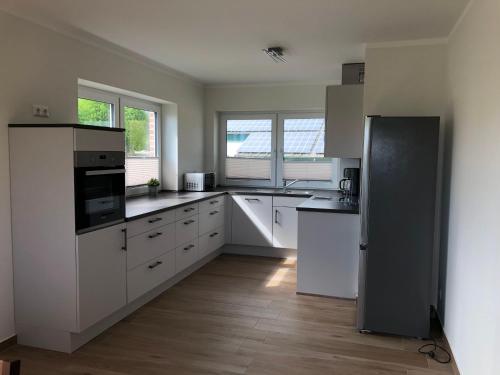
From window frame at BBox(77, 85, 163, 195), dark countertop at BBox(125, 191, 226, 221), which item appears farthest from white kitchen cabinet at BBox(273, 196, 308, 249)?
window frame at BBox(77, 85, 163, 195)

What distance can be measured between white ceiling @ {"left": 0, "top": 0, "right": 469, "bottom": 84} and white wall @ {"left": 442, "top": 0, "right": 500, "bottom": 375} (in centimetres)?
41

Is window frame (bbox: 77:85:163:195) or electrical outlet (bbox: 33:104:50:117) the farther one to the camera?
window frame (bbox: 77:85:163:195)

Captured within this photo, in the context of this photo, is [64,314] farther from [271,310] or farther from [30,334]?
[271,310]

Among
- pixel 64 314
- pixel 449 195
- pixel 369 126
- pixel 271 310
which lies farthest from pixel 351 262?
pixel 64 314

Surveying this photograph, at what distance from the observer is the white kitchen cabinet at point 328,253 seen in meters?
3.99

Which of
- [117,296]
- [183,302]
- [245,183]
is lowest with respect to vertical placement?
[183,302]

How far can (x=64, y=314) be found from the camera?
2984 mm

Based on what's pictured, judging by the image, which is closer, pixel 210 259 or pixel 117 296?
pixel 117 296

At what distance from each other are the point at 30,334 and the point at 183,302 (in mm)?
1307

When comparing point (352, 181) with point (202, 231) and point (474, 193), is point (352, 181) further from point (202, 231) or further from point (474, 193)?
point (474, 193)

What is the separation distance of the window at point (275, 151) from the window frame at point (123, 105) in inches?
46.0

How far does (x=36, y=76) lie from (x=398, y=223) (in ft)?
9.34

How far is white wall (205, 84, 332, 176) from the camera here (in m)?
5.80

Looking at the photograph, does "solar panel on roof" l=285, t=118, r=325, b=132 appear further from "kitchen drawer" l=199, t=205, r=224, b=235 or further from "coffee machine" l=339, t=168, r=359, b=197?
"kitchen drawer" l=199, t=205, r=224, b=235
